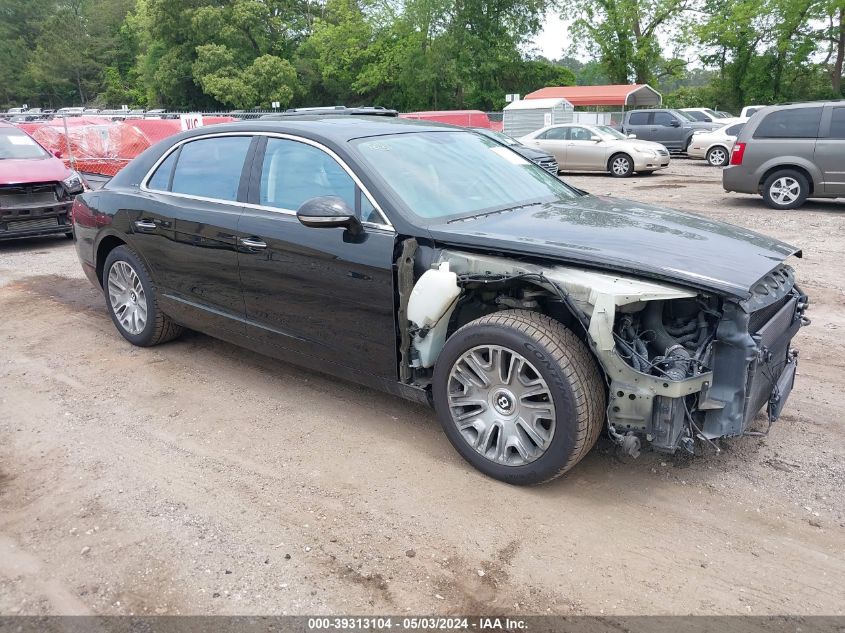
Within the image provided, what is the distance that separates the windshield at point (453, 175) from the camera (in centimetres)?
381

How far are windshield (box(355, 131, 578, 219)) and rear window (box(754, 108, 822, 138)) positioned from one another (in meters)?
8.50

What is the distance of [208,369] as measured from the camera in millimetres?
5023

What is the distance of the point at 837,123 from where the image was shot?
35.6ft

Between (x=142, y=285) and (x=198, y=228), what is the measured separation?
94cm

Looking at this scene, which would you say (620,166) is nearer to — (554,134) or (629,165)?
(629,165)

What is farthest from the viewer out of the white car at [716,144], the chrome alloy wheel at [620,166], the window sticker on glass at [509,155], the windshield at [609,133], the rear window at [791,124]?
the white car at [716,144]

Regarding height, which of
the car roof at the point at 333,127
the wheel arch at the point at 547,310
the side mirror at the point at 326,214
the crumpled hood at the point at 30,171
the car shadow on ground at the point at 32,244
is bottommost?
the car shadow on ground at the point at 32,244

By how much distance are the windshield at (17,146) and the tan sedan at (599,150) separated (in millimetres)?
12597

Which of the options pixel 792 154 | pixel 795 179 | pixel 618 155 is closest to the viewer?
pixel 792 154

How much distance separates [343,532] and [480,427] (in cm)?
83

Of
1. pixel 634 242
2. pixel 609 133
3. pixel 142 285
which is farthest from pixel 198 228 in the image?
pixel 609 133

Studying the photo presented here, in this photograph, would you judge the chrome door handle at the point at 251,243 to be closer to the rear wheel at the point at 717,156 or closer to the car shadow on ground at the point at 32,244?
the car shadow on ground at the point at 32,244

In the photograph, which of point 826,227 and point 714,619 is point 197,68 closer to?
point 826,227

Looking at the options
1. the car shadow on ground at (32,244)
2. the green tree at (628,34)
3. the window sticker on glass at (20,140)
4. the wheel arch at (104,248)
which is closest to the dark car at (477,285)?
the wheel arch at (104,248)
